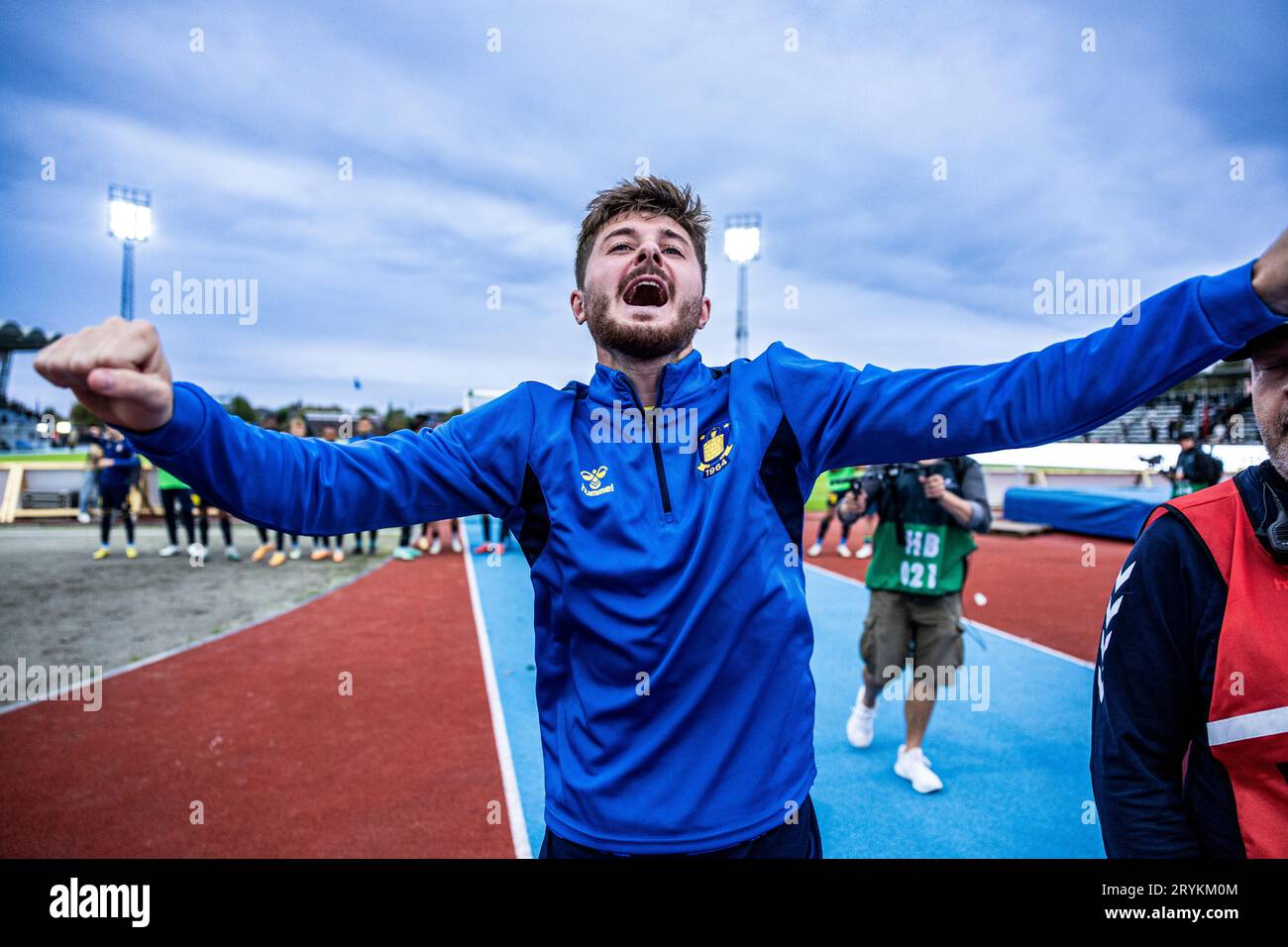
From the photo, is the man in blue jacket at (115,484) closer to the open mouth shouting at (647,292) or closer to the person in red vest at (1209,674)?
the open mouth shouting at (647,292)

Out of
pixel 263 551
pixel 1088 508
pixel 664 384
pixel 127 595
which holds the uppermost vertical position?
pixel 664 384

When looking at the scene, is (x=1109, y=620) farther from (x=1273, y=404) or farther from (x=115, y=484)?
(x=115, y=484)

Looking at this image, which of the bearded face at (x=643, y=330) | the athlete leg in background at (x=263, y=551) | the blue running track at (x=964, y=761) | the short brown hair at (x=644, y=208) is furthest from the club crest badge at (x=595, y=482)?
the athlete leg in background at (x=263, y=551)

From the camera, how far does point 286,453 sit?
1.45 metres

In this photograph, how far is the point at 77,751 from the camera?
201 inches

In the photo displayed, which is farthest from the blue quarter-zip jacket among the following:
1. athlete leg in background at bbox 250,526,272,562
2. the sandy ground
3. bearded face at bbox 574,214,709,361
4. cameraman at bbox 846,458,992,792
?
athlete leg in background at bbox 250,526,272,562

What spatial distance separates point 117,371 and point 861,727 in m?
5.10

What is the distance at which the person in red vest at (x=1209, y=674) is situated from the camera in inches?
52.7

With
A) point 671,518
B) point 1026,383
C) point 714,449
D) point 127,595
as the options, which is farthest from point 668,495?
point 127,595

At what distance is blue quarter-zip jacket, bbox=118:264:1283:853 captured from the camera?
4.73 ft

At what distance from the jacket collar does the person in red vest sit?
1.06 meters

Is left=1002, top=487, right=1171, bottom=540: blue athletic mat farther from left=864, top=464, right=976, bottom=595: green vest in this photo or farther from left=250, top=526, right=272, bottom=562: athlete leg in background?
left=250, top=526, right=272, bottom=562: athlete leg in background

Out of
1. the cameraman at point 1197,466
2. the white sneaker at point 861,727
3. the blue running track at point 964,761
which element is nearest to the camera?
the blue running track at point 964,761
